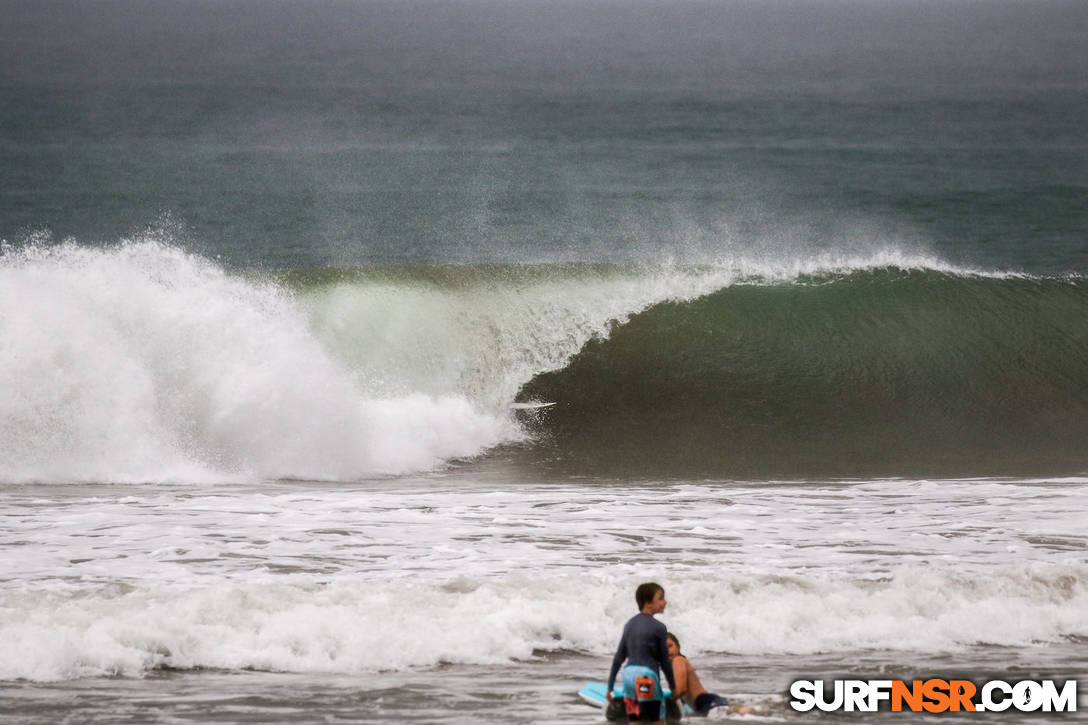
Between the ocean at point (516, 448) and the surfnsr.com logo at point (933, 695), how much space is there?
12 cm

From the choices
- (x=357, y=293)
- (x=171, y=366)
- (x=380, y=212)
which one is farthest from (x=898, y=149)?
(x=171, y=366)

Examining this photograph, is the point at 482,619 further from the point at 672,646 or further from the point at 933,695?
the point at 933,695

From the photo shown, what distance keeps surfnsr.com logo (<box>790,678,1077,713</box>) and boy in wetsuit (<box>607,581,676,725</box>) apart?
0.66m

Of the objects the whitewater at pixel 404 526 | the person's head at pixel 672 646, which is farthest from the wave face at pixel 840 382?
the person's head at pixel 672 646

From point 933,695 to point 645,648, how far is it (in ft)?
4.69

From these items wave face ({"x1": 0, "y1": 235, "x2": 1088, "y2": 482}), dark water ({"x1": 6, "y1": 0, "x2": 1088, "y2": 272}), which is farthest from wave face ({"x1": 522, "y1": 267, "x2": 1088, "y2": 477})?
dark water ({"x1": 6, "y1": 0, "x2": 1088, "y2": 272})

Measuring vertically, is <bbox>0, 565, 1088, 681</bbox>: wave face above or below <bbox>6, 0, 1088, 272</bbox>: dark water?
below

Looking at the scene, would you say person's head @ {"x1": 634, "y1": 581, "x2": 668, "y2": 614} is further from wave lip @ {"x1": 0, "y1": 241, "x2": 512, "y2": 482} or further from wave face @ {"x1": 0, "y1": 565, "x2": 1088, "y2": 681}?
wave lip @ {"x1": 0, "y1": 241, "x2": 512, "y2": 482}

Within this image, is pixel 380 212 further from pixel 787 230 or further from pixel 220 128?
pixel 220 128

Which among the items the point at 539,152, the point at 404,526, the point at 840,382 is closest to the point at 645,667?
the point at 404,526

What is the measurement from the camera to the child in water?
5160 millimetres

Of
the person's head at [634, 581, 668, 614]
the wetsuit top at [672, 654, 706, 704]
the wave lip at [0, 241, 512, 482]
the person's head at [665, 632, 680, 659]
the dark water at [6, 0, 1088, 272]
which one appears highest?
the dark water at [6, 0, 1088, 272]

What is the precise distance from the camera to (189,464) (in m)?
10.3

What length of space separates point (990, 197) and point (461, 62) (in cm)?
5950
